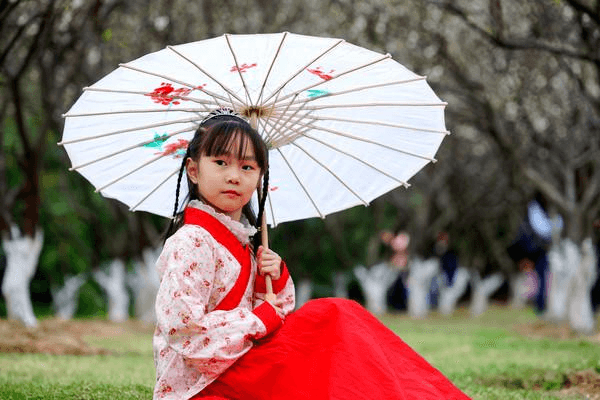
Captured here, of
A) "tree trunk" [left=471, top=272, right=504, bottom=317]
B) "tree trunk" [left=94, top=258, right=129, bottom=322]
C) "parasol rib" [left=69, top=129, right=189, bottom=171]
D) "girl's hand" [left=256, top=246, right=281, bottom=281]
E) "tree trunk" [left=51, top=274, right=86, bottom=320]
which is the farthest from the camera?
"tree trunk" [left=471, top=272, right=504, bottom=317]

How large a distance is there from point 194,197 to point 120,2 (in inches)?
356

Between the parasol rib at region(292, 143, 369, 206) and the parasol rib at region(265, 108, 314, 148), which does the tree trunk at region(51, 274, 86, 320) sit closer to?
the parasol rib at region(292, 143, 369, 206)

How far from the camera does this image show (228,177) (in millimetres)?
3551

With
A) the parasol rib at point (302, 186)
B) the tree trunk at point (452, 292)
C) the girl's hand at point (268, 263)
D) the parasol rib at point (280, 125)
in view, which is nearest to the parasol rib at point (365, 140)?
the parasol rib at point (280, 125)

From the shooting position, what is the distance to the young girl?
3.20 meters

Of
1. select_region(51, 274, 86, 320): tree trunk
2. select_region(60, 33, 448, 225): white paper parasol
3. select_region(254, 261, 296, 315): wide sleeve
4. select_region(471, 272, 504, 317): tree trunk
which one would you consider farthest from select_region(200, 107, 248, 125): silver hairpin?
select_region(471, 272, 504, 317): tree trunk

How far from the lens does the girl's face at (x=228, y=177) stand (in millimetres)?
3564

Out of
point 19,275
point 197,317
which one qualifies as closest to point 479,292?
point 19,275

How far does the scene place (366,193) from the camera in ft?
14.6

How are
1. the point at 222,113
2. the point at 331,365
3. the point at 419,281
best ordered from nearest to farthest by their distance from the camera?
the point at 331,365 → the point at 222,113 → the point at 419,281

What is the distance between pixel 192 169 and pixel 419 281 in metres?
19.4

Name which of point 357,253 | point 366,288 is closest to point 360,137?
point 366,288

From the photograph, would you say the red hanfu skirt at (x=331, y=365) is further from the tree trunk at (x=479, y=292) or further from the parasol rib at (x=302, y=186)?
the tree trunk at (x=479, y=292)

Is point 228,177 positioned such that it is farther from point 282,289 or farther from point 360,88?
point 360,88
